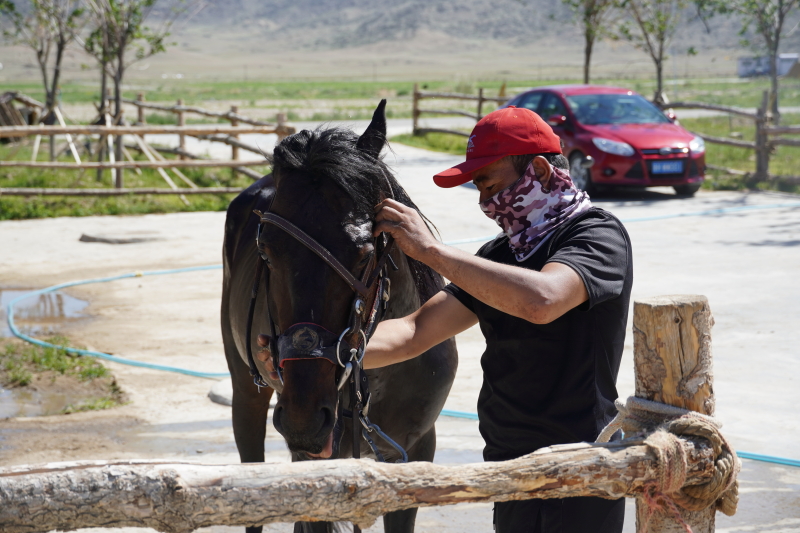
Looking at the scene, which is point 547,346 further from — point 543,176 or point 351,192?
point 351,192

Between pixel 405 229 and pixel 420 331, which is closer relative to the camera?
pixel 405 229

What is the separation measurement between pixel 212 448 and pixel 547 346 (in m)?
2.87

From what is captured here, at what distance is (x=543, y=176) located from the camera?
2.05 metres

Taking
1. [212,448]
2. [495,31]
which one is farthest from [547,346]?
[495,31]

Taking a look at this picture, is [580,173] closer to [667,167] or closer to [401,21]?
[667,167]

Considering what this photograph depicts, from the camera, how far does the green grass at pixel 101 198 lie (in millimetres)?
11367

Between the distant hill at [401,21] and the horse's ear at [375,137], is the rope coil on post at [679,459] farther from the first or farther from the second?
the distant hill at [401,21]

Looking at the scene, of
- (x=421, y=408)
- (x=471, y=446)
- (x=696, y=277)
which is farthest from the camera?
Result: (x=696, y=277)

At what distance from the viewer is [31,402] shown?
5.18 m

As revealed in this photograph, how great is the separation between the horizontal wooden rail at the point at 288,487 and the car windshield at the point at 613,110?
1090 cm

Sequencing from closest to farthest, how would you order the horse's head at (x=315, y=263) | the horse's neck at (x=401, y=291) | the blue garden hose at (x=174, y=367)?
the horse's head at (x=315, y=263) < the horse's neck at (x=401, y=291) < the blue garden hose at (x=174, y=367)

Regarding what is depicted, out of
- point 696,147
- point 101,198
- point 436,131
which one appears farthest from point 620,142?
point 436,131

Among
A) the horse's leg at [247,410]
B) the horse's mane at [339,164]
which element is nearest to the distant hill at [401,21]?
the horse's leg at [247,410]

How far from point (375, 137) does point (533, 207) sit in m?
0.58
